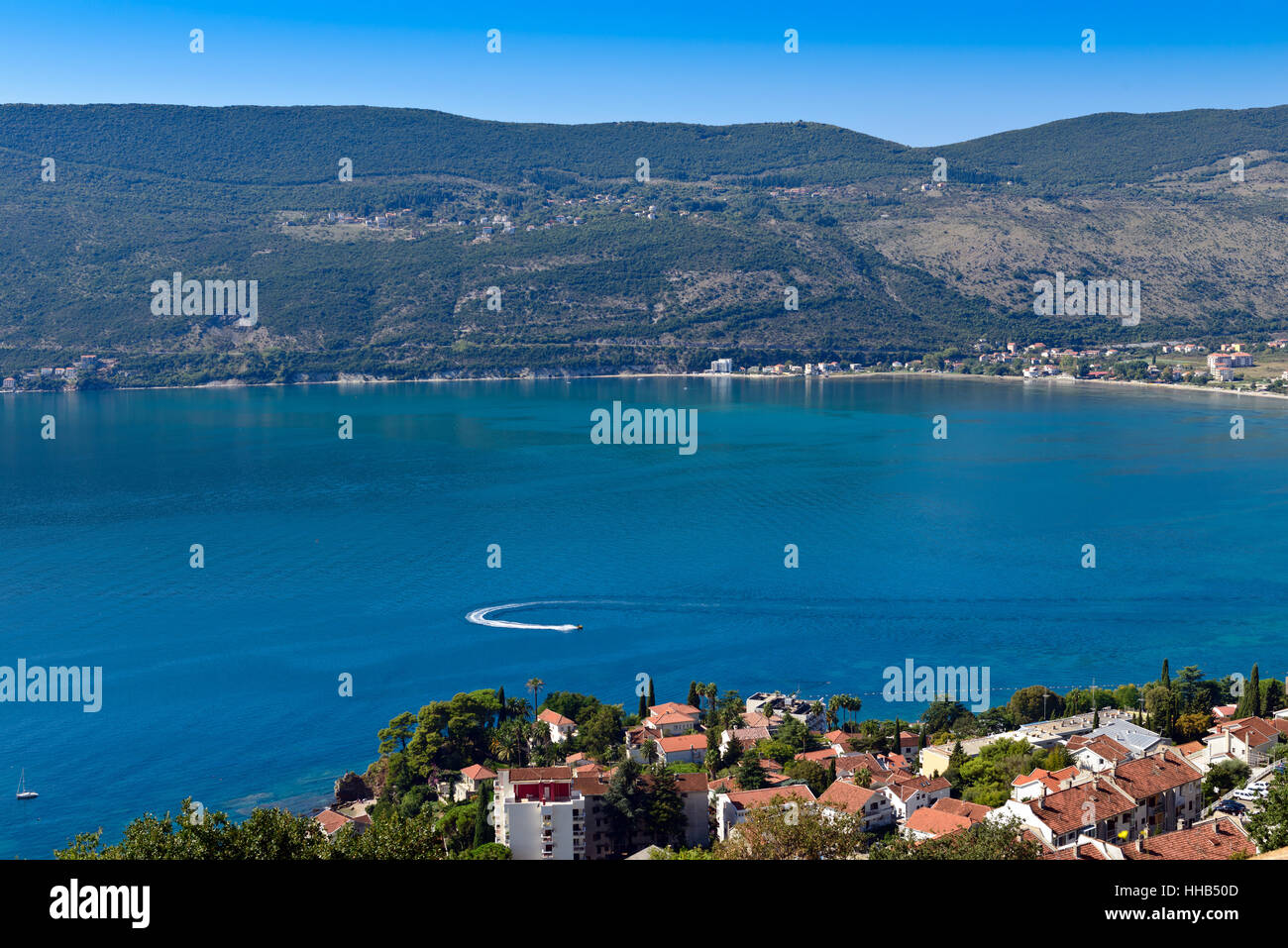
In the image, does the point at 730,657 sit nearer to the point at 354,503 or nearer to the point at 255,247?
the point at 354,503

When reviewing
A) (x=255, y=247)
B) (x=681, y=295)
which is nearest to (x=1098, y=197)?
(x=681, y=295)

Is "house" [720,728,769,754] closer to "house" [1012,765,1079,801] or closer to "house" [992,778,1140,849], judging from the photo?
"house" [1012,765,1079,801]

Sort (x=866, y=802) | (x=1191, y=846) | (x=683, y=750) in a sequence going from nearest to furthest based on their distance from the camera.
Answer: (x=1191, y=846)
(x=866, y=802)
(x=683, y=750)

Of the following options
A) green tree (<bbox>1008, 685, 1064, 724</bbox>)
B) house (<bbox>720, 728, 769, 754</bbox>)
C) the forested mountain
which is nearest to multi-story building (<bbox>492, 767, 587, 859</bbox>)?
→ house (<bbox>720, 728, 769, 754</bbox>)

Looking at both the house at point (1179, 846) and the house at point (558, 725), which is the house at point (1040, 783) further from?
the house at point (558, 725)

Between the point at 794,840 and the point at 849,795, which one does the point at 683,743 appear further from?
the point at 794,840

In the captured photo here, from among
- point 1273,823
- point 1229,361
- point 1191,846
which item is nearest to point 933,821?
point 1191,846
